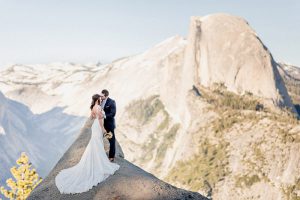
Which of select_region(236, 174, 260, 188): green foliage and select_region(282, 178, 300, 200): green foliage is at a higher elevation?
select_region(282, 178, 300, 200): green foliage

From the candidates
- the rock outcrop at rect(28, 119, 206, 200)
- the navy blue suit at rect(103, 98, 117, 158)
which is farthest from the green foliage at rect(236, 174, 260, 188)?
the rock outcrop at rect(28, 119, 206, 200)

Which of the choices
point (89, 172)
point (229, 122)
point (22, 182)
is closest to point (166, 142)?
point (229, 122)

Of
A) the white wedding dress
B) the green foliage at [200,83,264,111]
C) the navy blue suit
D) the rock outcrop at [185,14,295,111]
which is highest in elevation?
the navy blue suit

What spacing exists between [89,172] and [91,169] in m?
0.19

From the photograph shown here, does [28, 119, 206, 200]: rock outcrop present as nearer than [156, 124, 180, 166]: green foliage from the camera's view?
Yes

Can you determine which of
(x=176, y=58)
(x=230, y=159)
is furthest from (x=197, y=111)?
(x=176, y=58)

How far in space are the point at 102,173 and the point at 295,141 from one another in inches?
2726

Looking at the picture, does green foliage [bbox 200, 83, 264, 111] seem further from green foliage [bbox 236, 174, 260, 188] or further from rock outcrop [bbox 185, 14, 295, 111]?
green foliage [bbox 236, 174, 260, 188]

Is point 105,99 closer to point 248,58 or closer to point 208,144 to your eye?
point 208,144

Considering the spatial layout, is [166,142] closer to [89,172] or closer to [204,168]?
[204,168]

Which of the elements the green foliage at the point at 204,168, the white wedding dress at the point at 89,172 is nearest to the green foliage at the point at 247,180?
the green foliage at the point at 204,168

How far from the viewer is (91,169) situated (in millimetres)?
15547

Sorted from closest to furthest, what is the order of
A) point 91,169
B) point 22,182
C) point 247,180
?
1. point 91,169
2. point 22,182
3. point 247,180

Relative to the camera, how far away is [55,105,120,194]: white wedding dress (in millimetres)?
14766
